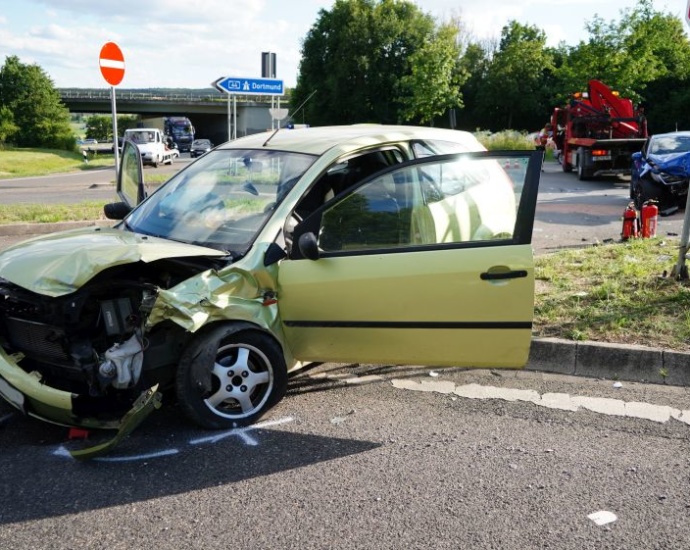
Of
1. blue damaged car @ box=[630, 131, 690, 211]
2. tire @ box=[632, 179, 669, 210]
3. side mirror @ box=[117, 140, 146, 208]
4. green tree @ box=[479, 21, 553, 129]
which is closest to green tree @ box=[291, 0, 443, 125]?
green tree @ box=[479, 21, 553, 129]

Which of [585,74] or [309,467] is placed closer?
[309,467]

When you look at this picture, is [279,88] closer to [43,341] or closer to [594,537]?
[43,341]

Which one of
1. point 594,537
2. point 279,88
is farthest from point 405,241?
point 279,88

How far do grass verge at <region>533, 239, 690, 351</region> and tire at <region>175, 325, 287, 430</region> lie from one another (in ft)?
7.75

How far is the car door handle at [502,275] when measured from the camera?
3938 mm

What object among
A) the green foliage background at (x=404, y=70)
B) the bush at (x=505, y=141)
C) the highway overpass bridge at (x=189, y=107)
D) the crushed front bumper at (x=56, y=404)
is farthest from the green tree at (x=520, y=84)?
the crushed front bumper at (x=56, y=404)

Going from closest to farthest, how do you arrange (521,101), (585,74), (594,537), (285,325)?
(594,537)
(285,325)
(585,74)
(521,101)

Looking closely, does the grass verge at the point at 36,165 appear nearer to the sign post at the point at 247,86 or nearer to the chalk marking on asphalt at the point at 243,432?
the sign post at the point at 247,86

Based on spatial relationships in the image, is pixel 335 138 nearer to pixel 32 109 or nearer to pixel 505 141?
pixel 505 141

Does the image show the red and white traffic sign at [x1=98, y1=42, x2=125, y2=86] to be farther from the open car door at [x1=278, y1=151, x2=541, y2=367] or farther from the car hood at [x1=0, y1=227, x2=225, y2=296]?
the open car door at [x1=278, y1=151, x2=541, y2=367]

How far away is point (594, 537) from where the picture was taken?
9.80 ft

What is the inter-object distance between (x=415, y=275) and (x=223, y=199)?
159 centimetres

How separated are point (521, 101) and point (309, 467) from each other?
190 ft

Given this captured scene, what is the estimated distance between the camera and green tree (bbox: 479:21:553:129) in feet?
187
